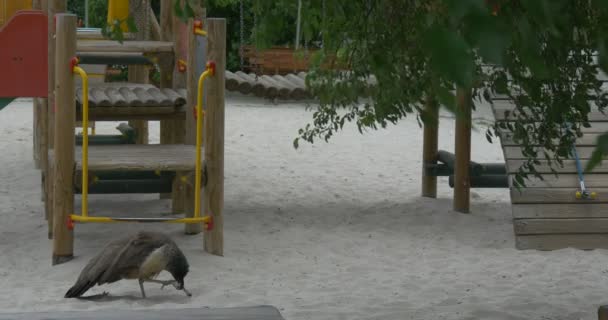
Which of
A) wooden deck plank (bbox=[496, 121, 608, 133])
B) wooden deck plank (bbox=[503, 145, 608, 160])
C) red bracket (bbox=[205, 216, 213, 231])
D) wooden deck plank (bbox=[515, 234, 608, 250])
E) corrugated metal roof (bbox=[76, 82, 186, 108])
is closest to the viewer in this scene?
red bracket (bbox=[205, 216, 213, 231])

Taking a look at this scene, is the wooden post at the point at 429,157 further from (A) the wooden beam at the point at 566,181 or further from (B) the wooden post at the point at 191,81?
(B) the wooden post at the point at 191,81

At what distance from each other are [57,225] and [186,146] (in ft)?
3.76

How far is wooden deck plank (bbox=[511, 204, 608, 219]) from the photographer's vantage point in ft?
23.6

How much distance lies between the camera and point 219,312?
9.44 feet

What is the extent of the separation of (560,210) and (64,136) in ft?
11.6

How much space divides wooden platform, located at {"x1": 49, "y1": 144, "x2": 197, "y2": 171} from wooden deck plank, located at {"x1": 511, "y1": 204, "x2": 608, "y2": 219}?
7.82 ft

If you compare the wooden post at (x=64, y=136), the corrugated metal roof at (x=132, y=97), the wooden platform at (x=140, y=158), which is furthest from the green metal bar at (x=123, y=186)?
the wooden post at (x=64, y=136)

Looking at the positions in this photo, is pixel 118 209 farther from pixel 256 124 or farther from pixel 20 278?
pixel 256 124

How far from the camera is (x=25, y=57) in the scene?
7012 mm

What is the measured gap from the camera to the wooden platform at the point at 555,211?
7117mm

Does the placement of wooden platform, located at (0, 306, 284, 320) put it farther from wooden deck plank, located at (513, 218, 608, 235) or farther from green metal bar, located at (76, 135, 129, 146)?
green metal bar, located at (76, 135, 129, 146)

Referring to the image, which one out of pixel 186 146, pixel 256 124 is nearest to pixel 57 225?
pixel 186 146

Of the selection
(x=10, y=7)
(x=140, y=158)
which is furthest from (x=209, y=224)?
(x=10, y=7)

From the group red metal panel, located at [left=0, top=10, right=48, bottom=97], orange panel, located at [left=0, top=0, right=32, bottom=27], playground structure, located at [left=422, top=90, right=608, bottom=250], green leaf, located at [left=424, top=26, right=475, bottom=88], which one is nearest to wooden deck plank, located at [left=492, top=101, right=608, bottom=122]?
playground structure, located at [left=422, top=90, right=608, bottom=250]
